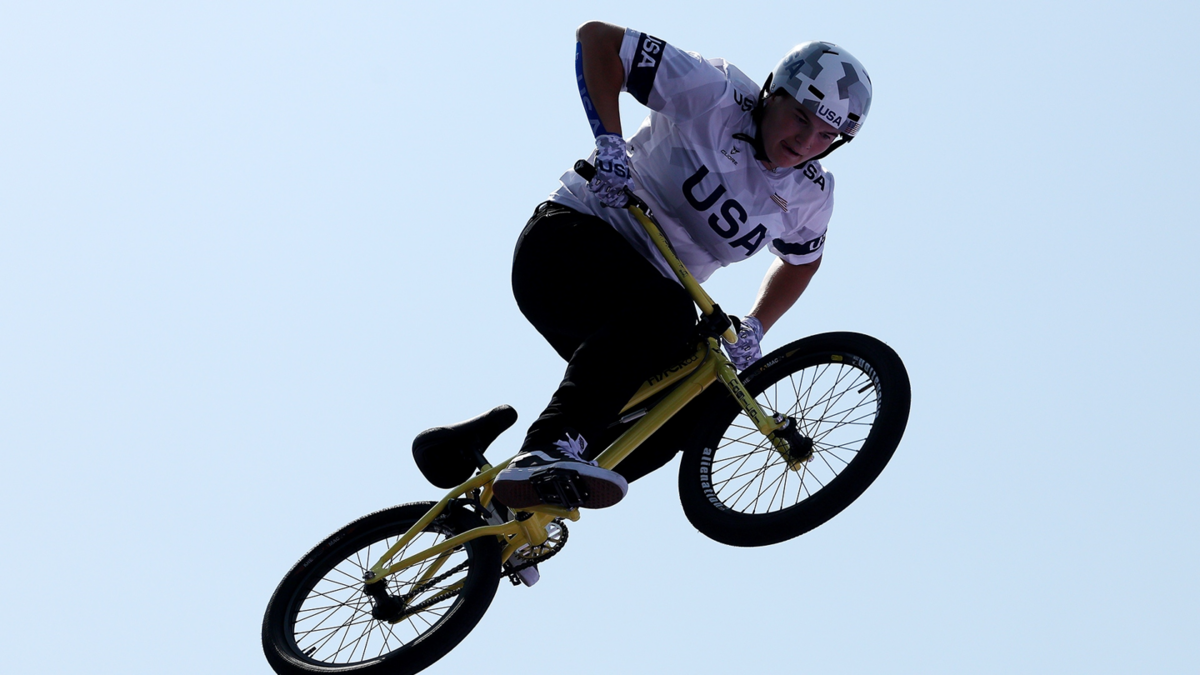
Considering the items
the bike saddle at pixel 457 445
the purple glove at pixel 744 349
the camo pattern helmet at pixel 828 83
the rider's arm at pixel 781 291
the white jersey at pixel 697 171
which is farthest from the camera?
the rider's arm at pixel 781 291

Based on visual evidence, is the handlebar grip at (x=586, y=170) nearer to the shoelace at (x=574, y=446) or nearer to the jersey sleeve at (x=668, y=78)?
the jersey sleeve at (x=668, y=78)

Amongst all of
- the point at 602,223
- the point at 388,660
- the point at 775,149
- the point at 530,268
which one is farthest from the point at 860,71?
the point at 388,660

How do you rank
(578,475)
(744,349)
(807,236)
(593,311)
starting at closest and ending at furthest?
1. (578,475)
2. (593,311)
3. (744,349)
4. (807,236)

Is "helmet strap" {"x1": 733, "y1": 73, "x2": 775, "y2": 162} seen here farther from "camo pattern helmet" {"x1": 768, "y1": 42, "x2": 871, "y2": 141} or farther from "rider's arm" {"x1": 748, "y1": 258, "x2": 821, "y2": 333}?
"rider's arm" {"x1": 748, "y1": 258, "x2": 821, "y2": 333}

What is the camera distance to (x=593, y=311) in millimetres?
5629

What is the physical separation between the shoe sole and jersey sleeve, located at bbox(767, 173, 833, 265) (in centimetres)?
179

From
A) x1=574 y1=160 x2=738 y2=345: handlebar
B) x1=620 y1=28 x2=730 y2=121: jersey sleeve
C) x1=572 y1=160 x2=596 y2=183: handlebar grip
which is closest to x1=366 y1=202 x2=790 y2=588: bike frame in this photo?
x1=574 y1=160 x2=738 y2=345: handlebar

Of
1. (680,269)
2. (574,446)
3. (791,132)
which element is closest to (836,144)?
(791,132)

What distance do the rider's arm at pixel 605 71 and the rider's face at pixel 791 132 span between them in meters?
0.69

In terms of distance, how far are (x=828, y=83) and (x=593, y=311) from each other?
1.45 metres

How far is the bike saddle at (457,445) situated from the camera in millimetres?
6043

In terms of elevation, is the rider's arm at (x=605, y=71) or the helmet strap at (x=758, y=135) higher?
the rider's arm at (x=605, y=71)

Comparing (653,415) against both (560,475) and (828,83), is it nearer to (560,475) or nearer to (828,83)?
(560,475)

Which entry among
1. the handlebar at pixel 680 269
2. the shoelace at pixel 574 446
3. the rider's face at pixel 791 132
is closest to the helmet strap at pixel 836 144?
the rider's face at pixel 791 132
